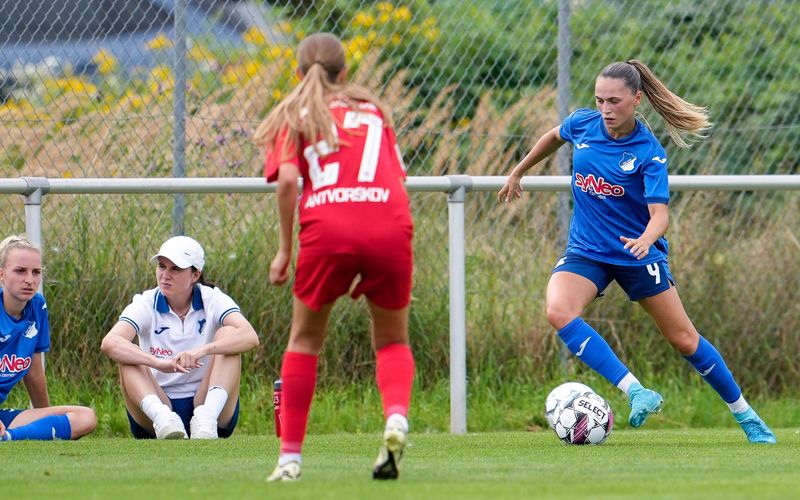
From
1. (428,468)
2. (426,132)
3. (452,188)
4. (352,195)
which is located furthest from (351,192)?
Result: (426,132)

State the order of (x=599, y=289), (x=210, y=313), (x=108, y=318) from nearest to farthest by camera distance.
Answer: (x=599, y=289) → (x=210, y=313) → (x=108, y=318)

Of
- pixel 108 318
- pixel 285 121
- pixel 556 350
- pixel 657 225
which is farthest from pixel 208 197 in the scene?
pixel 285 121

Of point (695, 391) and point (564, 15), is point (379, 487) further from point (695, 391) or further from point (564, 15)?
point (564, 15)

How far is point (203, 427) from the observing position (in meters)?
6.46

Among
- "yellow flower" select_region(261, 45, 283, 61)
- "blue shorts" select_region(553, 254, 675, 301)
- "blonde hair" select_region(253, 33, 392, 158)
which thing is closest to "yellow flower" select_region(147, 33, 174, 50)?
"yellow flower" select_region(261, 45, 283, 61)

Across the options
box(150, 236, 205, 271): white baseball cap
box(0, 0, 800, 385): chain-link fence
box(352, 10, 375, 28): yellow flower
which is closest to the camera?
box(150, 236, 205, 271): white baseball cap

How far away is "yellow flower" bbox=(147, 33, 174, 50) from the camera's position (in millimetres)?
7781

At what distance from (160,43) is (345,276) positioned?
12.8 feet

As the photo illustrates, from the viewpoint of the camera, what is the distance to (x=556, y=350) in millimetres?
8188

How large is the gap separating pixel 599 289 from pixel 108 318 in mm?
2864

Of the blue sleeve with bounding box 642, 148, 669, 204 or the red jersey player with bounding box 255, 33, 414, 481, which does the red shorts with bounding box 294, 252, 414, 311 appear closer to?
the red jersey player with bounding box 255, 33, 414, 481

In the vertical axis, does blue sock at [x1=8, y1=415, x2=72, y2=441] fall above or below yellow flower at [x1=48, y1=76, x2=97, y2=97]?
below

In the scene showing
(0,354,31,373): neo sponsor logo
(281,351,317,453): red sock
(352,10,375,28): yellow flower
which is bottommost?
(281,351,317,453): red sock

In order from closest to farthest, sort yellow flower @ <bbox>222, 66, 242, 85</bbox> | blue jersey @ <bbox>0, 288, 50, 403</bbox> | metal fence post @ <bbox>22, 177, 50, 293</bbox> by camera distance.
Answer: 1. blue jersey @ <bbox>0, 288, 50, 403</bbox>
2. metal fence post @ <bbox>22, 177, 50, 293</bbox>
3. yellow flower @ <bbox>222, 66, 242, 85</bbox>
